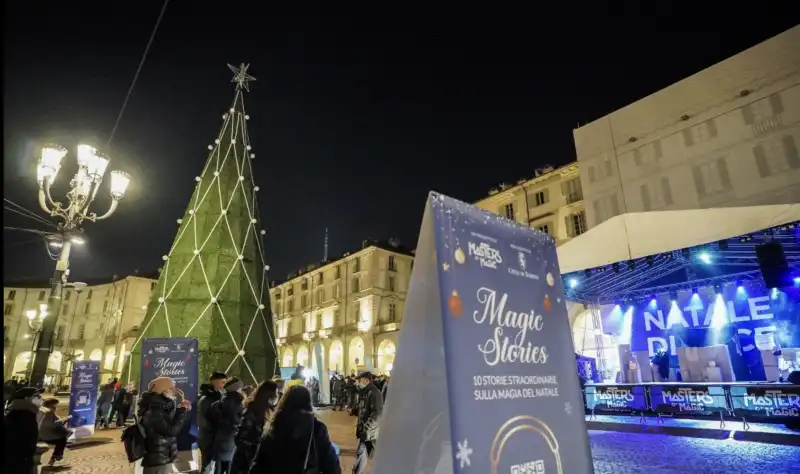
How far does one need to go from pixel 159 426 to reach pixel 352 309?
39.6 m

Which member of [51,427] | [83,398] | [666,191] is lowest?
[51,427]

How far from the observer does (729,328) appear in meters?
16.2

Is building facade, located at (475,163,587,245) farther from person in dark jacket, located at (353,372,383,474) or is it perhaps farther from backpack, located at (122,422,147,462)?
backpack, located at (122,422,147,462)

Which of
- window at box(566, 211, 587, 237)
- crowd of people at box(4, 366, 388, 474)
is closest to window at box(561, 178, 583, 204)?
window at box(566, 211, 587, 237)

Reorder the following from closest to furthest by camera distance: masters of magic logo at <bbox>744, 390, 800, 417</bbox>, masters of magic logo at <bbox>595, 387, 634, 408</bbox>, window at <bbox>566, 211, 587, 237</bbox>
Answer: masters of magic logo at <bbox>744, 390, 800, 417</bbox>, masters of magic logo at <bbox>595, 387, 634, 408</bbox>, window at <bbox>566, 211, 587, 237</bbox>

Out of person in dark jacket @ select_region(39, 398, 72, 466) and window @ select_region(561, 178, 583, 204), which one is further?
window @ select_region(561, 178, 583, 204)

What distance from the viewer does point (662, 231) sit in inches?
508

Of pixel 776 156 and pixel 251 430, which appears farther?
pixel 776 156

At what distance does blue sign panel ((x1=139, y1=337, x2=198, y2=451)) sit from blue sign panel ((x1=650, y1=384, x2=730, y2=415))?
11.8 meters

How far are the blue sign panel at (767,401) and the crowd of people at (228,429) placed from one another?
31.4ft

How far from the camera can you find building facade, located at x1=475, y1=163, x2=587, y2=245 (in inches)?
1152

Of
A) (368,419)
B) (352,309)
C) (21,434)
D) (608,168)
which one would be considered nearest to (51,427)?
(21,434)

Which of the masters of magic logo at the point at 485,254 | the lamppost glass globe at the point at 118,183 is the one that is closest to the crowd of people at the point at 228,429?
the masters of magic logo at the point at 485,254

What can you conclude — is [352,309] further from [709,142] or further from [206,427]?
[206,427]
